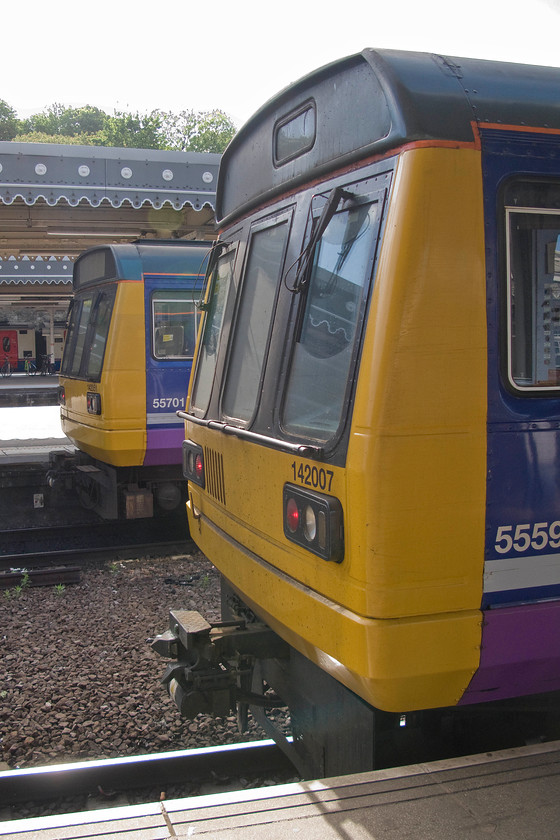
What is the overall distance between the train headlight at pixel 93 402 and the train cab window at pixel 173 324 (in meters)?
0.82

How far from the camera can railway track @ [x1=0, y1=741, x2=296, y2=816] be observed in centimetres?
351

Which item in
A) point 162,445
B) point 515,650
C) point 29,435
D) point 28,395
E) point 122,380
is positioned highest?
point 122,380

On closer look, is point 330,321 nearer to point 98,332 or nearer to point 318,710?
point 318,710

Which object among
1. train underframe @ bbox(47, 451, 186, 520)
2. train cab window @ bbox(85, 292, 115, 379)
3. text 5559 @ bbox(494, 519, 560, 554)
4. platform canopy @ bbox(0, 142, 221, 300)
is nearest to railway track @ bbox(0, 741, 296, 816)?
text 5559 @ bbox(494, 519, 560, 554)

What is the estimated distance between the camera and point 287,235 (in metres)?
3.13

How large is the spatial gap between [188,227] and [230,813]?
10.1 meters

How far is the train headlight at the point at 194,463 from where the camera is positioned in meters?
4.03

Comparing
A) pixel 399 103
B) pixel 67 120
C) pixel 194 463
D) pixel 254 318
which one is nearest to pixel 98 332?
pixel 194 463

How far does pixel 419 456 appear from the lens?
228 cm

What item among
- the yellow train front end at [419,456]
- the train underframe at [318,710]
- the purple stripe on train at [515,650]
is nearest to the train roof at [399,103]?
the yellow train front end at [419,456]

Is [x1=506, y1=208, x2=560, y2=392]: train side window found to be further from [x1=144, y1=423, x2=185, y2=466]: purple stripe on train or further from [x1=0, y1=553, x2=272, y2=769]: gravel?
[x1=144, y1=423, x2=185, y2=466]: purple stripe on train

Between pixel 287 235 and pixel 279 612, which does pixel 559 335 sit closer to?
pixel 287 235

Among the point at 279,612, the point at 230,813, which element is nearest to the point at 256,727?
the point at 279,612

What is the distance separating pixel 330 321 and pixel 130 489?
622 centimetres
